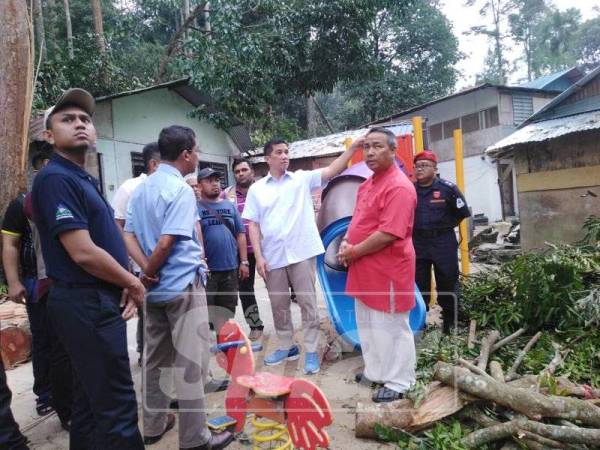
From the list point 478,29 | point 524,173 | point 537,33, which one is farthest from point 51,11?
point 537,33

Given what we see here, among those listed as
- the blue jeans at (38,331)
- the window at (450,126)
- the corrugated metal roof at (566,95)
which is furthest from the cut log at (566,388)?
the window at (450,126)

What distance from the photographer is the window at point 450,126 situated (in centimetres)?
1932

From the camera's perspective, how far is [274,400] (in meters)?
2.08

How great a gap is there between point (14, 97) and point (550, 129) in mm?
7463

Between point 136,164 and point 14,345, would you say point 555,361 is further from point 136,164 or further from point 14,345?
point 136,164

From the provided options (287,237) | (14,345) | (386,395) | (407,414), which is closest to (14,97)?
(14,345)

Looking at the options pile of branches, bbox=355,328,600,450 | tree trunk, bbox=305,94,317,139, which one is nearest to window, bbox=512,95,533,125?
tree trunk, bbox=305,94,317,139

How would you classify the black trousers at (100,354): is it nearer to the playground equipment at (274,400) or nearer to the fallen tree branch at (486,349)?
the playground equipment at (274,400)

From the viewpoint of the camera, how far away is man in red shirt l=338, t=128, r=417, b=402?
2.91 metres

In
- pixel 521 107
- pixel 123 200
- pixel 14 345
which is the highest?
pixel 521 107

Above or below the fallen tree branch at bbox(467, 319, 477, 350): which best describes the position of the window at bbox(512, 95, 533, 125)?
above

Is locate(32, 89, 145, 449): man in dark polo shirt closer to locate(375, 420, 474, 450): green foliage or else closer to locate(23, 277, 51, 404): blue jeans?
locate(23, 277, 51, 404): blue jeans

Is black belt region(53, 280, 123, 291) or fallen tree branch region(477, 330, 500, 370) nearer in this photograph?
black belt region(53, 280, 123, 291)

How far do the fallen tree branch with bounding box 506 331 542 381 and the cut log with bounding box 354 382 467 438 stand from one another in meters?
0.62
